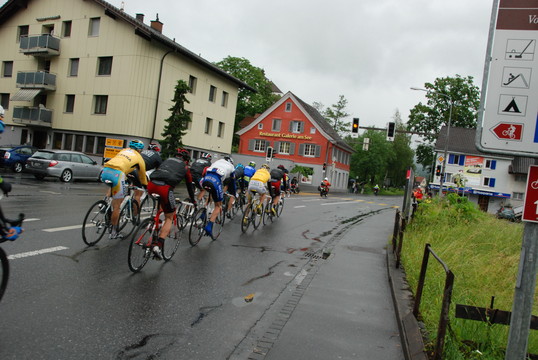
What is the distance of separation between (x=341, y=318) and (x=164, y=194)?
3.21 metres

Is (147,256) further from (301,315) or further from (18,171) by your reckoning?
(18,171)

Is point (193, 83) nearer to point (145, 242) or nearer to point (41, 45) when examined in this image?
point (41, 45)

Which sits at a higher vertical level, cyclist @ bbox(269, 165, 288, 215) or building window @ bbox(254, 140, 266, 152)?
building window @ bbox(254, 140, 266, 152)

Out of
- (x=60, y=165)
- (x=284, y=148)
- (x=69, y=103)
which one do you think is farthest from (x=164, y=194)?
(x=284, y=148)

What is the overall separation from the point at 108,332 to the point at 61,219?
21.9 ft

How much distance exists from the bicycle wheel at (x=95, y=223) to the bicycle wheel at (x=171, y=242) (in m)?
1.36

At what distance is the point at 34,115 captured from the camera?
32.3 metres

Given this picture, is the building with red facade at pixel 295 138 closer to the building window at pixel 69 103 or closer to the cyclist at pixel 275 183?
the building window at pixel 69 103

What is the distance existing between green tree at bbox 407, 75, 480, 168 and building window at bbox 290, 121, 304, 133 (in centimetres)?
Answer: 1571

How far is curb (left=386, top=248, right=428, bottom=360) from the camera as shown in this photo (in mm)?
4061

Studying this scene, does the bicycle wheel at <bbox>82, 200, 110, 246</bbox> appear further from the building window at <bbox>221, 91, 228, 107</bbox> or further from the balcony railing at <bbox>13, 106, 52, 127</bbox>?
the building window at <bbox>221, 91, 228, 107</bbox>

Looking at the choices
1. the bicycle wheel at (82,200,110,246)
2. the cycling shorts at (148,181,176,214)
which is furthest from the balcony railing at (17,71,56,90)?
the cycling shorts at (148,181,176,214)

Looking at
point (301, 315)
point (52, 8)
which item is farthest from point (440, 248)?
point (52, 8)

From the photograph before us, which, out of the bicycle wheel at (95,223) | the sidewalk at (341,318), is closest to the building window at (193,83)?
the bicycle wheel at (95,223)
